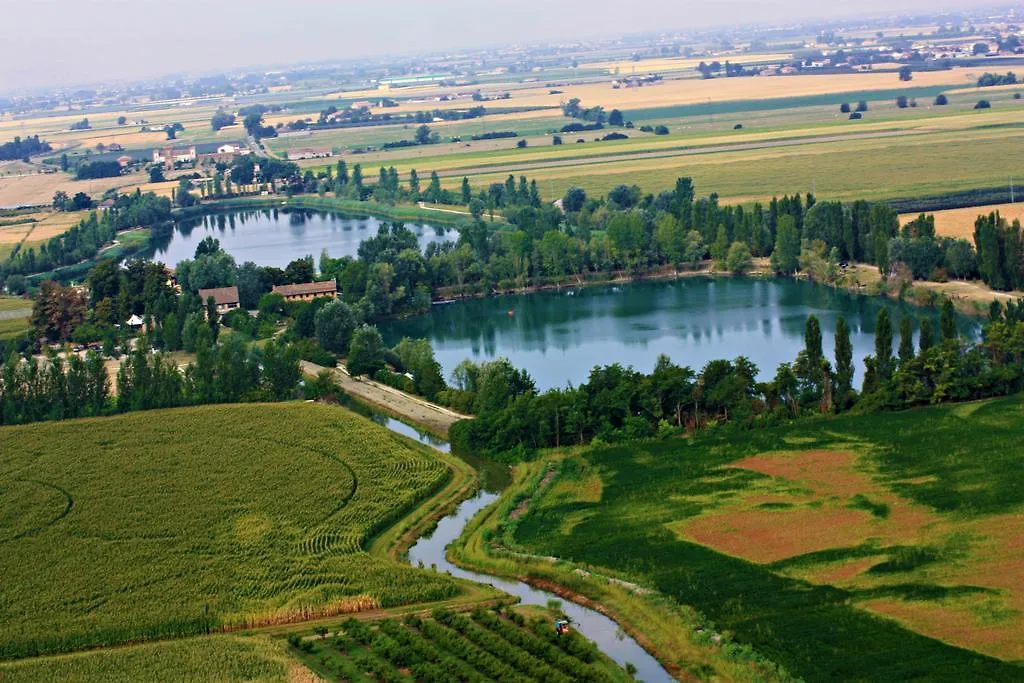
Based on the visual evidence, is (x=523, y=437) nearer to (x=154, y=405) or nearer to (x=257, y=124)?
(x=154, y=405)

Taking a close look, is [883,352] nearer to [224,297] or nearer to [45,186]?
[224,297]

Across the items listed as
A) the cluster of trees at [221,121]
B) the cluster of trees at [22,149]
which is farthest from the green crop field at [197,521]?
the cluster of trees at [221,121]

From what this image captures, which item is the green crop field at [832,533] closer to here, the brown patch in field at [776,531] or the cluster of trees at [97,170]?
the brown patch in field at [776,531]

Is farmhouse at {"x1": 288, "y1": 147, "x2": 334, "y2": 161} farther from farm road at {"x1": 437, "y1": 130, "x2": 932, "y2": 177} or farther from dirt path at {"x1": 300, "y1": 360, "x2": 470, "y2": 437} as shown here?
dirt path at {"x1": 300, "y1": 360, "x2": 470, "y2": 437}

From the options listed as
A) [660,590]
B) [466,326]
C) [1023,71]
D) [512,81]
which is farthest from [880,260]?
[512,81]

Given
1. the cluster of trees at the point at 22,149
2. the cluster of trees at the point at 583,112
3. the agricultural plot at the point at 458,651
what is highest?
the cluster of trees at the point at 583,112

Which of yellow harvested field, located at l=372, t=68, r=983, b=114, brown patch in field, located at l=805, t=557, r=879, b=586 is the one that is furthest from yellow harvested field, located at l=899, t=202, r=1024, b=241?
yellow harvested field, located at l=372, t=68, r=983, b=114
